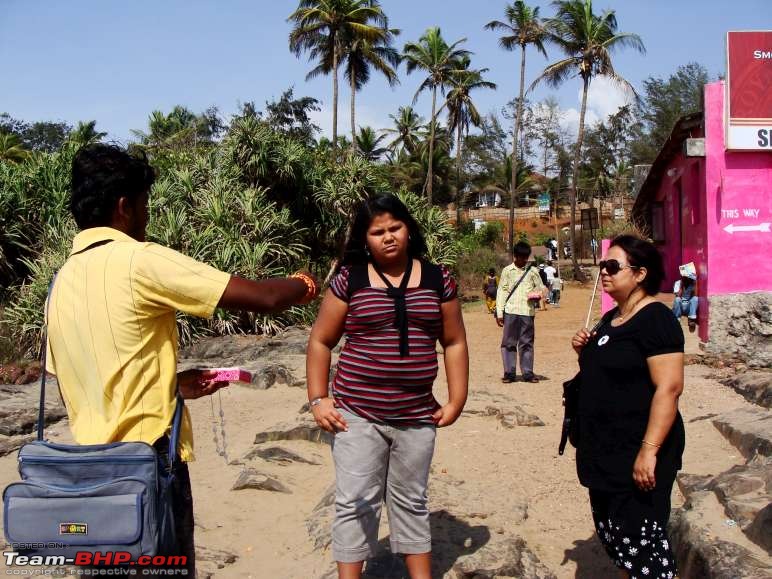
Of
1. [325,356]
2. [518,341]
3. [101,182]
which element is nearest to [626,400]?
[325,356]

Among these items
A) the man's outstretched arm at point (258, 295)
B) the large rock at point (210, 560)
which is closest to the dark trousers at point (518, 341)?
the large rock at point (210, 560)

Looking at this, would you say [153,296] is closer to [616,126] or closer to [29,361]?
[29,361]

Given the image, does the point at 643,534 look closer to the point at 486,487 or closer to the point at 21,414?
the point at 486,487

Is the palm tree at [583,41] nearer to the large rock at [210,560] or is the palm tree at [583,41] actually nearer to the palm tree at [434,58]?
the palm tree at [434,58]

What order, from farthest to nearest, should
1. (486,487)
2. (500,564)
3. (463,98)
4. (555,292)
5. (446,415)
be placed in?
(463,98) < (555,292) < (486,487) < (500,564) < (446,415)

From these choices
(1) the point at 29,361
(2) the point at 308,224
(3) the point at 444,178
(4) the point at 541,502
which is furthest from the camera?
(3) the point at 444,178

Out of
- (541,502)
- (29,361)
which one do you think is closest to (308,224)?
(29,361)

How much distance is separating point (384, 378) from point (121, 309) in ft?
3.62

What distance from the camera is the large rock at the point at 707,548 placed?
3.28 meters

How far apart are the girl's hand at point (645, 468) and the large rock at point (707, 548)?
0.71 m

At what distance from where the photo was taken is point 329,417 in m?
3.04

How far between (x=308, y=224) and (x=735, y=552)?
1503cm

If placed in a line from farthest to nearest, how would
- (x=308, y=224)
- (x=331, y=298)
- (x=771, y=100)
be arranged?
1. (x=308, y=224)
2. (x=771, y=100)
3. (x=331, y=298)

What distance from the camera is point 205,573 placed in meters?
3.76
